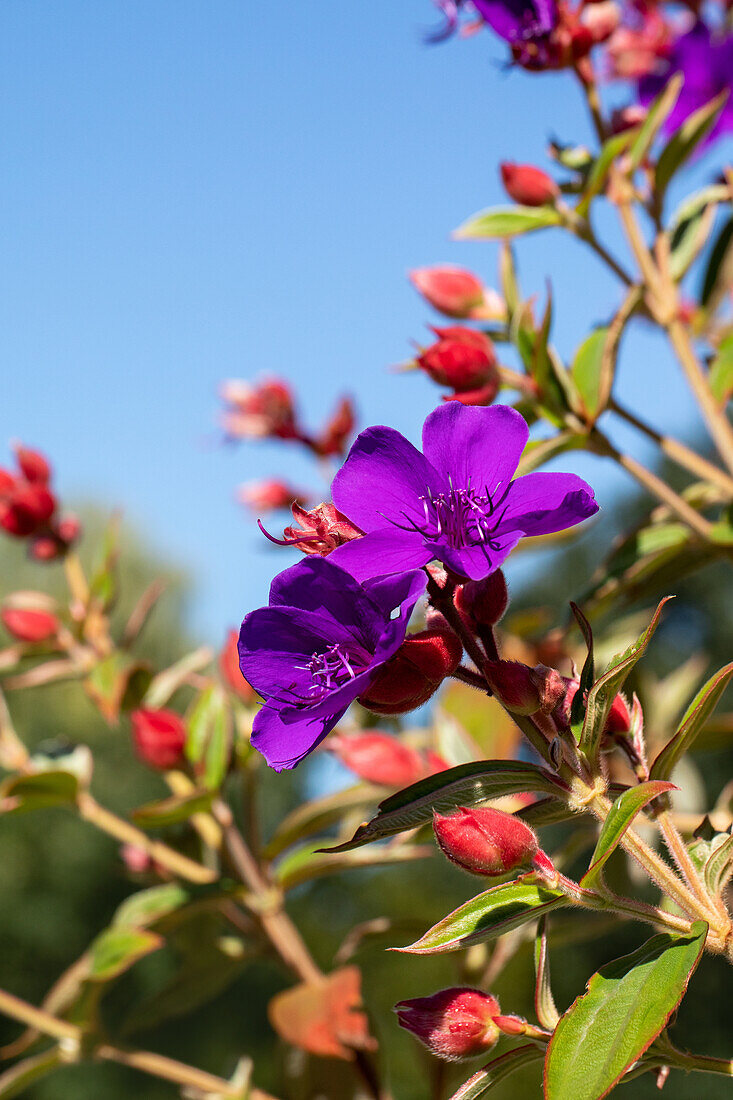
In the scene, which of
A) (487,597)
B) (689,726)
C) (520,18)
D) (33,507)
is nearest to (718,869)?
(689,726)

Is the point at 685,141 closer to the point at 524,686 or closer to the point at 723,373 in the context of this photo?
the point at 723,373

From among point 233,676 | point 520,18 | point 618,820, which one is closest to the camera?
point 618,820

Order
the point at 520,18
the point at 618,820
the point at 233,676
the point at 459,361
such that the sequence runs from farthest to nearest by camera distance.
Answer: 1. the point at 233,676
2. the point at 520,18
3. the point at 459,361
4. the point at 618,820

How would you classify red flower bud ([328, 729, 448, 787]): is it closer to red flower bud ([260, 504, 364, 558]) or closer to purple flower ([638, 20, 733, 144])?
red flower bud ([260, 504, 364, 558])

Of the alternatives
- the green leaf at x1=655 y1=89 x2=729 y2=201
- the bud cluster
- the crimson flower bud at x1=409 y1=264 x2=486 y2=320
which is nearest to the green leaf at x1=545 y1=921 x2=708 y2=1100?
the crimson flower bud at x1=409 y1=264 x2=486 y2=320

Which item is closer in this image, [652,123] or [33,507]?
[652,123]

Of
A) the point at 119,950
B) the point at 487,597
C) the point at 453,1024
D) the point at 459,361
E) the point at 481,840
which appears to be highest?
the point at 459,361

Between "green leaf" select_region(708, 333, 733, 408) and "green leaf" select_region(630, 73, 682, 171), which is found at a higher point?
"green leaf" select_region(630, 73, 682, 171)
